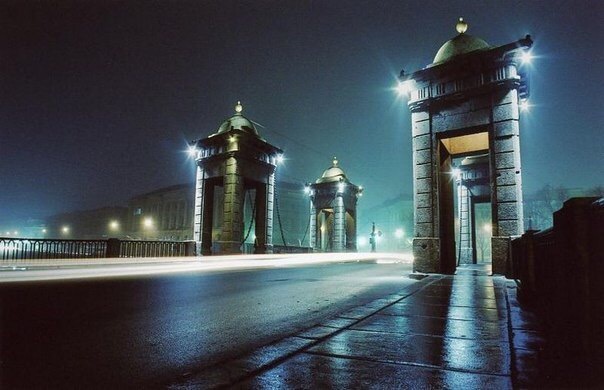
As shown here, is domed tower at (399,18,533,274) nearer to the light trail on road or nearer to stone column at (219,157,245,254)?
the light trail on road

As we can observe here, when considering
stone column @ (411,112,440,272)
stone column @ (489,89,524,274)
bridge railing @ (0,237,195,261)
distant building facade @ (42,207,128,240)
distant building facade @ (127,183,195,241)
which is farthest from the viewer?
distant building facade @ (42,207,128,240)

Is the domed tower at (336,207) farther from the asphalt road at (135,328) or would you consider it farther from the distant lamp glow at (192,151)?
the asphalt road at (135,328)

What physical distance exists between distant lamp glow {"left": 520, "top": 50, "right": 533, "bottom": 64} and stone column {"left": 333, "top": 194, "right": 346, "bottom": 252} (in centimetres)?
2228

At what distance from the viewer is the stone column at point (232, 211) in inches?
860

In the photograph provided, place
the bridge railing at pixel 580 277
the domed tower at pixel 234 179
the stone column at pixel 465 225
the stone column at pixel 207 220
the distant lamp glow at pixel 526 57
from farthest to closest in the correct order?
the stone column at pixel 207 220 → the domed tower at pixel 234 179 → the stone column at pixel 465 225 → the distant lamp glow at pixel 526 57 → the bridge railing at pixel 580 277

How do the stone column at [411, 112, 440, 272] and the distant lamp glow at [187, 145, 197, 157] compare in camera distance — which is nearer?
the stone column at [411, 112, 440, 272]

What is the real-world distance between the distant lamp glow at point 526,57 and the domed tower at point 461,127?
55 millimetres

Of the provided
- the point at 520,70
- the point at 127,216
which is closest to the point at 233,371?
the point at 520,70

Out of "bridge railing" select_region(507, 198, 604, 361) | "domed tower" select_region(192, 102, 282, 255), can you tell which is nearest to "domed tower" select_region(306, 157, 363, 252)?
"domed tower" select_region(192, 102, 282, 255)

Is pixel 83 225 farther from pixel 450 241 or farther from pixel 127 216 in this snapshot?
pixel 450 241

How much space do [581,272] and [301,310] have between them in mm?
3375

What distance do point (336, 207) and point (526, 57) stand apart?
22706 millimetres

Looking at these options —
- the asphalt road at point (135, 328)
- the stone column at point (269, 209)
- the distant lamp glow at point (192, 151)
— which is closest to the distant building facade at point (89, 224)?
the distant lamp glow at point (192, 151)

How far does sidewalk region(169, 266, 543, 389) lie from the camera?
2122mm
